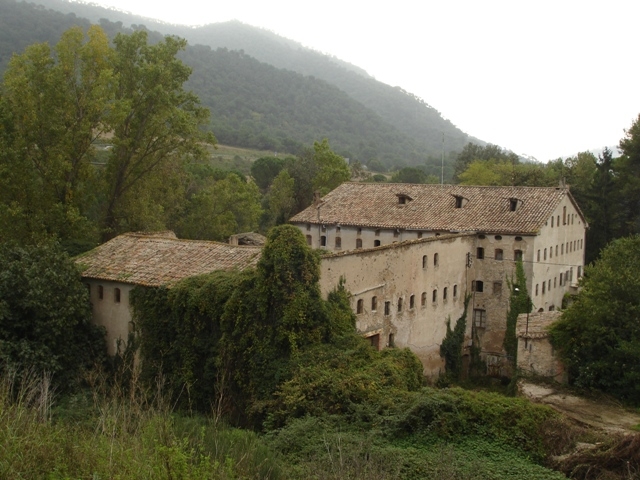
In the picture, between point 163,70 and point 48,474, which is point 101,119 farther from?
point 48,474

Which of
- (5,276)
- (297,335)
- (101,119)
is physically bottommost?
(297,335)

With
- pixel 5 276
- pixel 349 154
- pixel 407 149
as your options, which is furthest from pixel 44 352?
pixel 407 149

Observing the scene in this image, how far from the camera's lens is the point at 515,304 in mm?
38219

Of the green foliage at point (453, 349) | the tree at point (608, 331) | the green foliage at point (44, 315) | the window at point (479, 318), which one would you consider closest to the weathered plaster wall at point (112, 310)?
the green foliage at point (44, 315)

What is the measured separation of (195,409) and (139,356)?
12.4ft

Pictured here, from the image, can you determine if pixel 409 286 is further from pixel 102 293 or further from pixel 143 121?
pixel 143 121

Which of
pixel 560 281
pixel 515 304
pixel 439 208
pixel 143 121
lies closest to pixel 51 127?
pixel 143 121

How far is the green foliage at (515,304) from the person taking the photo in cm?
3806

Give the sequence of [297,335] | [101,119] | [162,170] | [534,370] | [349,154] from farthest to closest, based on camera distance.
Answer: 1. [349,154]
2. [162,170]
3. [101,119]
4. [534,370]
5. [297,335]

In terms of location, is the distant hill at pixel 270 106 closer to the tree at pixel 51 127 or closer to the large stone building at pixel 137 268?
the tree at pixel 51 127

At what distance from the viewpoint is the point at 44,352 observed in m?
24.5

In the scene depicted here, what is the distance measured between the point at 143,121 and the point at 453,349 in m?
21.2

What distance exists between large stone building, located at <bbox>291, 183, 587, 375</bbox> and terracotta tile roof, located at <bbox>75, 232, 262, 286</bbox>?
14.9 feet

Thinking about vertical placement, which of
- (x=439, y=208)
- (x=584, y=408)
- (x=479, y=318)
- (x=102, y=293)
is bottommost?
(x=584, y=408)
